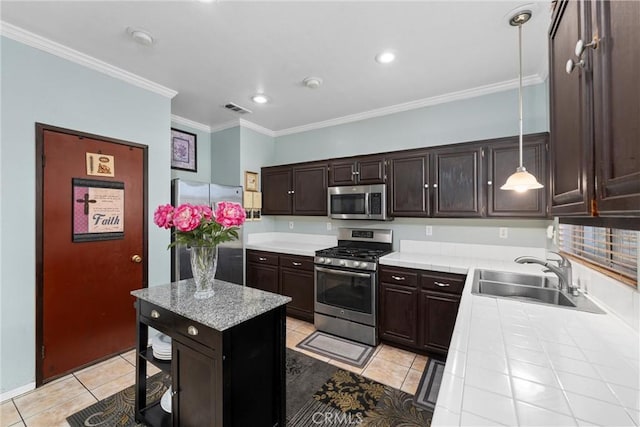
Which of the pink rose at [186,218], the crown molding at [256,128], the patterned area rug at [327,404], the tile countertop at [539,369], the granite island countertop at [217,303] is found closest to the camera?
the tile countertop at [539,369]

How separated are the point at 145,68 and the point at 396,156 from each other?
106 inches

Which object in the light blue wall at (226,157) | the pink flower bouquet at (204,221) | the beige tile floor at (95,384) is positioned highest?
the light blue wall at (226,157)

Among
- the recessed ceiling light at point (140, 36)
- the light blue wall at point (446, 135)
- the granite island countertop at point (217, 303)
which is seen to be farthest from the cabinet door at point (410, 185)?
the recessed ceiling light at point (140, 36)

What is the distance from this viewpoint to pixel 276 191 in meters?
4.07

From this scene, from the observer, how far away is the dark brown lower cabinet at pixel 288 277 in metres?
3.36

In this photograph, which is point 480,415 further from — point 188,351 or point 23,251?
point 23,251

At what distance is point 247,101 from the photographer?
3266 mm

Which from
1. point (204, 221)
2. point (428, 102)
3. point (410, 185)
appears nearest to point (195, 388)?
point (204, 221)

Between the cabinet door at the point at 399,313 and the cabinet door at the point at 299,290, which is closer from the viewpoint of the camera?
the cabinet door at the point at 399,313

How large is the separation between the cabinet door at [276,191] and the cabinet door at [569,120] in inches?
124

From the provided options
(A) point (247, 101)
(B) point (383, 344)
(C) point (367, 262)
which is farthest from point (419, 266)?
(A) point (247, 101)

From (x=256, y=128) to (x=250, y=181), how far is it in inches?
33.3

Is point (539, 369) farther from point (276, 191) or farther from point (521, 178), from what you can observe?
point (276, 191)

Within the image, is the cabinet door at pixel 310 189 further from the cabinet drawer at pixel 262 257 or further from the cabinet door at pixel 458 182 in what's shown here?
the cabinet door at pixel 458 182
